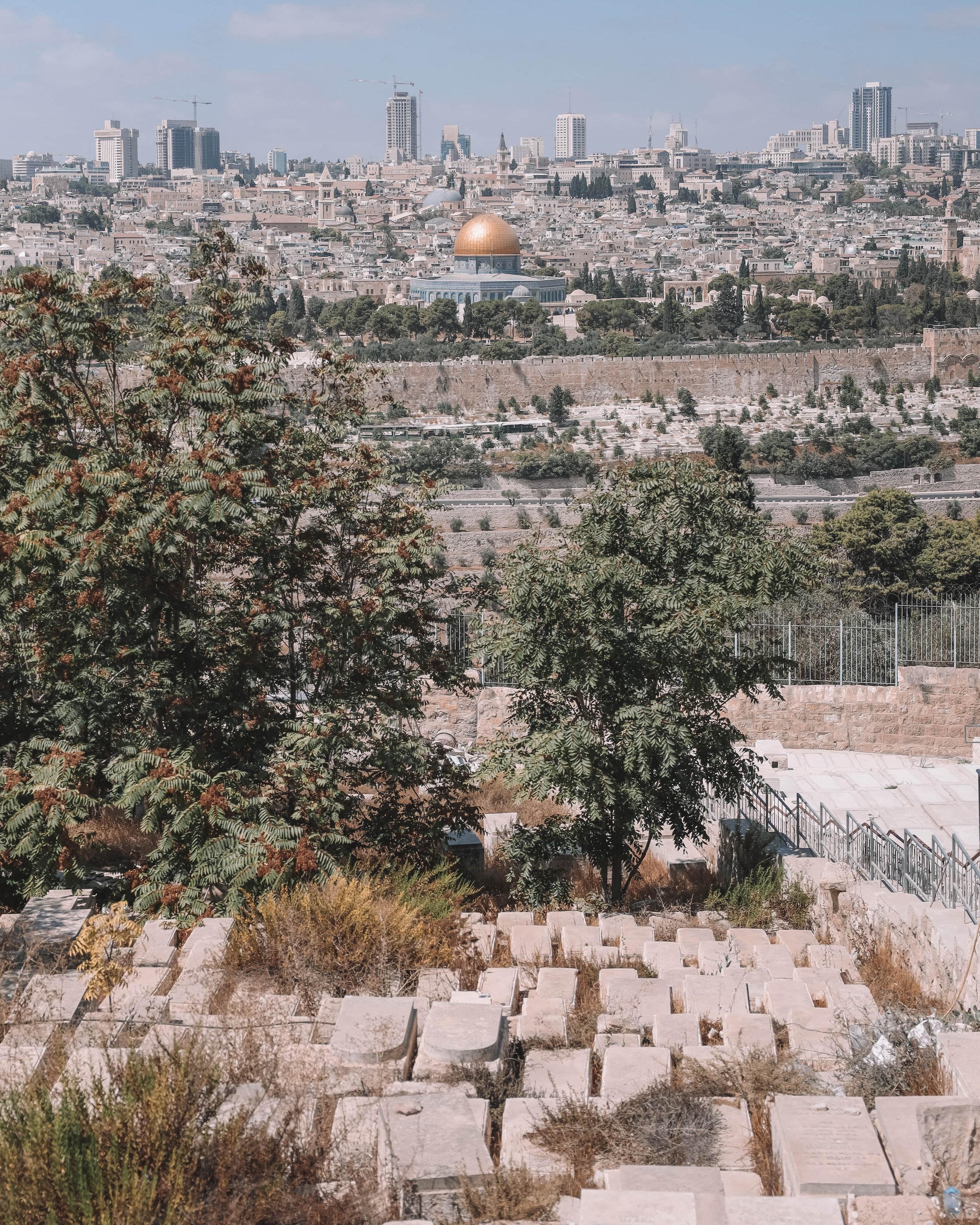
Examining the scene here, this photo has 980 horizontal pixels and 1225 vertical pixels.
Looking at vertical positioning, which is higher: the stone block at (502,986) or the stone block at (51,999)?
the stone block at (51,999)

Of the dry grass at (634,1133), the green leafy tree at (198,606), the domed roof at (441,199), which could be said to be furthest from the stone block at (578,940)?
the domed roof at (441,199)

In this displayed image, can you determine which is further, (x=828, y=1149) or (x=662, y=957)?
(x=662, y=957)

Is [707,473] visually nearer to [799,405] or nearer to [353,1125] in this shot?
[353,1125]

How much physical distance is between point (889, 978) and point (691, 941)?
25.1 inches

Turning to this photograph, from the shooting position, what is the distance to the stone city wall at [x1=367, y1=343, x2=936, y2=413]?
45.4 m

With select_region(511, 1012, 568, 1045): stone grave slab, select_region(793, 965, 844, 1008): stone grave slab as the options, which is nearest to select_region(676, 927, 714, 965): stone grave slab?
select_region(793, 965, 844, 1008): stone grave slab

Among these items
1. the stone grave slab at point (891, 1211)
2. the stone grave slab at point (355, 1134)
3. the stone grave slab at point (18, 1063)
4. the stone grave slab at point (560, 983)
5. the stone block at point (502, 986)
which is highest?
the stone grave slab at point (18, 1063)

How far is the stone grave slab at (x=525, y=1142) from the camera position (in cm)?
283

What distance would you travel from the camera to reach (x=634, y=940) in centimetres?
465

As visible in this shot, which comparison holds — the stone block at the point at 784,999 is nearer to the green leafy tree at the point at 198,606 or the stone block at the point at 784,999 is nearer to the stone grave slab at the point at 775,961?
the stone grave slab at the point at 775,961

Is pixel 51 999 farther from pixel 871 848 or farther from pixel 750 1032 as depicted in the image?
pixel 871 848

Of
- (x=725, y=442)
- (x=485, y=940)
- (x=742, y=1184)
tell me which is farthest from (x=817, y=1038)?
(x=725, y=442)

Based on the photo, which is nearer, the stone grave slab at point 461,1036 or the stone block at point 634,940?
the stone grave slab at point 461,1036

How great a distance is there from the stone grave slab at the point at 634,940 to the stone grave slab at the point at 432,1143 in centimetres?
156
